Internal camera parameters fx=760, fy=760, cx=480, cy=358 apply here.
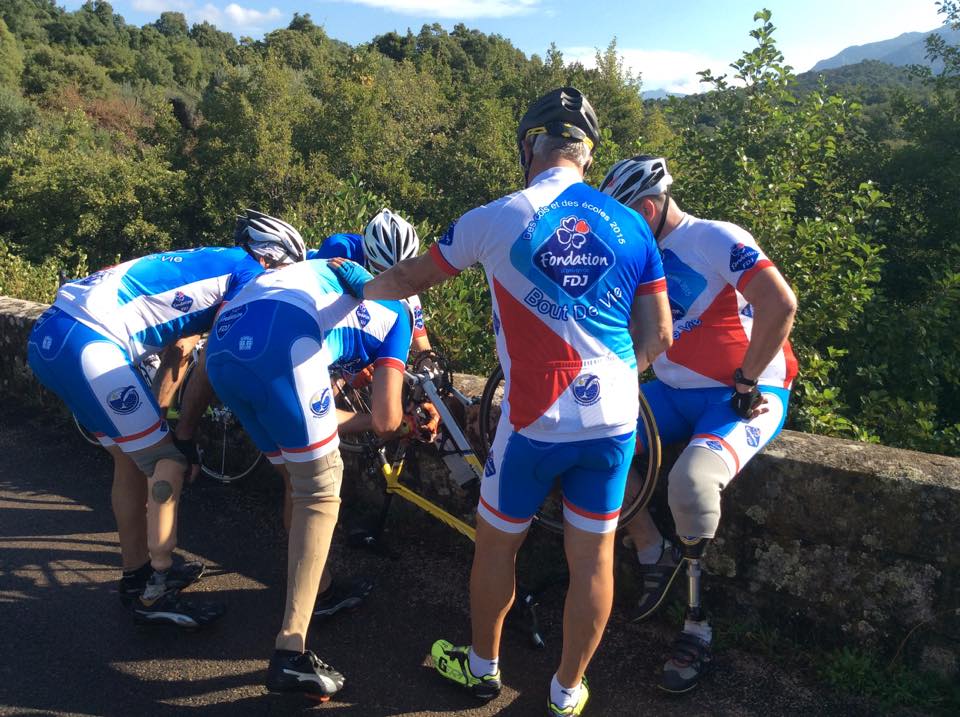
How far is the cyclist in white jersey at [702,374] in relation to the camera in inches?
110

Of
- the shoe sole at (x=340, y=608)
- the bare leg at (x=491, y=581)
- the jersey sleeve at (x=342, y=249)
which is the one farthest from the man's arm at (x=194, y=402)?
the bare leg at (x=491, y=581)

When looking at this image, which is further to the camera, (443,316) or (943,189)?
(943,189)

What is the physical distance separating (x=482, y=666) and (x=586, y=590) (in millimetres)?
529

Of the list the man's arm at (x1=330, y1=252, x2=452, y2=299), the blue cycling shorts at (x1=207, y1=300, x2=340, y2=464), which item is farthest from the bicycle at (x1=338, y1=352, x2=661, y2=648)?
the man's arm at (x1=330, y1=252, x2=452, y2=299)

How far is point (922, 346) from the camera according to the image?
5.36 m

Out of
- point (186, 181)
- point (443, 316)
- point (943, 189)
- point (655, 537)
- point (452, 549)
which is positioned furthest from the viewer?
point (186, 181)

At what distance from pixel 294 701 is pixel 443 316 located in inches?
112

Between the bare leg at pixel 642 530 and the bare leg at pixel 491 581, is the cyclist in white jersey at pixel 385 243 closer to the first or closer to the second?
the bare leg at pixel 491 581

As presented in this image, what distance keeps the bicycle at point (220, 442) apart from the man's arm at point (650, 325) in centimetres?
265

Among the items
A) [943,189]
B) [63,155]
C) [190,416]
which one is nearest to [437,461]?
[190,416]

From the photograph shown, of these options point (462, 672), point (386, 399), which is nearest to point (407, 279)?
point (386, 399)

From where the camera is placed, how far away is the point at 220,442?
473 cm

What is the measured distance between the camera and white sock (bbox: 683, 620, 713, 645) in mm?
2916

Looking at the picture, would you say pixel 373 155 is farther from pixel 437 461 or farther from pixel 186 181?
pixel 437 461
